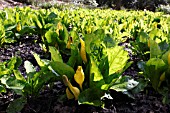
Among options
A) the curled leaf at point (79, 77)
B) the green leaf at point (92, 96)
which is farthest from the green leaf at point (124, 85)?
the curled leaf at point (79, 77)

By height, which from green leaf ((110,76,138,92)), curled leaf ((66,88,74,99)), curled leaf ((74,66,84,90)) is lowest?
curled leaf ((66,88,74,99))

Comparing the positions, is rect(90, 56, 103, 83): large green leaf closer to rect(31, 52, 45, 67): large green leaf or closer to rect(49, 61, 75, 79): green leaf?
rect(49, 61, 75, 79): green leaf

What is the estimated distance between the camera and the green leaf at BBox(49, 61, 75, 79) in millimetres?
1749

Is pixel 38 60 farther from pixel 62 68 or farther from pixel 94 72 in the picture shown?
pixel 94 72

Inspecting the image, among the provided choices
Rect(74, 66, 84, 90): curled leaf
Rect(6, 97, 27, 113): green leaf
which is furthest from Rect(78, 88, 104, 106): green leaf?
Rect(6, 97, 27, 113): green leaf

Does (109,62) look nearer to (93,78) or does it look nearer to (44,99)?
(93,78)

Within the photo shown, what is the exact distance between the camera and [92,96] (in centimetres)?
182

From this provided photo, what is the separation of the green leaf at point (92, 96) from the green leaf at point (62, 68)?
0.16 meters

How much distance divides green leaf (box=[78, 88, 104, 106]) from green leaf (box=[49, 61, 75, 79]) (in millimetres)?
162

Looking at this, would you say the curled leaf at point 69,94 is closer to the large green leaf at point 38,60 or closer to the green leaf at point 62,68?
the green leaf at point 62,68

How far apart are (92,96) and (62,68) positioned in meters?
0.27

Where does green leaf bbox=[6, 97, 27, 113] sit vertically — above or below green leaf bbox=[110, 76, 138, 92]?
below

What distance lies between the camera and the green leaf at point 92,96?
1.75 m

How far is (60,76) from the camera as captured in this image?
1861 mm
